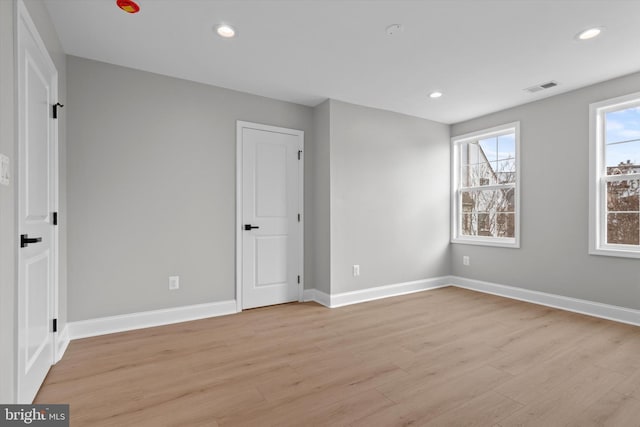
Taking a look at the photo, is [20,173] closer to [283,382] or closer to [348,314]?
[283,382]

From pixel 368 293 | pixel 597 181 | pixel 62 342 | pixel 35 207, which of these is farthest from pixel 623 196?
pixel 62 342

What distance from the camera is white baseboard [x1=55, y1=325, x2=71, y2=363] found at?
7.84 feet

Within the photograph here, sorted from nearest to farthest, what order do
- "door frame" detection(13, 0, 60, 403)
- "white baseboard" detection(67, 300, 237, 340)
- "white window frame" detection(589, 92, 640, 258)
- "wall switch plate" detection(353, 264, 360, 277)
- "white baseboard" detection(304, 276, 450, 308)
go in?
1. "door frame" detection(13, 0, 60, 403)
2. "white baseboard" detection(67, 300, 237, 340)
3. "white window frame" detection(589, 92, 640, 258)
4. "white baseboard" detection(304, 276, 450, 308)
5. "wall switch plate" detection(353, 264, 360, 277)

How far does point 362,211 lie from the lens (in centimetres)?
410

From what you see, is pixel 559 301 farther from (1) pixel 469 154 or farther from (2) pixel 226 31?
(2) pixel 226 31

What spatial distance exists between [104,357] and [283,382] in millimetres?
1490

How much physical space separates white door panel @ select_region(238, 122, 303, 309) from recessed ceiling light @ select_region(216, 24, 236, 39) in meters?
1.21

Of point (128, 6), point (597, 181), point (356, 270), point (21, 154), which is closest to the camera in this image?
point (21, 154)

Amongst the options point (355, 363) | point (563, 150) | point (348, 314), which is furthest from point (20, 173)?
point (563, 150)

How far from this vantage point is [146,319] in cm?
309

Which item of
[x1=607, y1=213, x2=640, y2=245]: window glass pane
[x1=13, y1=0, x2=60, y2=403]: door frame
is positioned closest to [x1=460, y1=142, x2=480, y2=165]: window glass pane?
[x1=607, y1=213, x2=640, y2=245]: window glass pane

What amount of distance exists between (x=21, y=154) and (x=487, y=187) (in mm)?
4967

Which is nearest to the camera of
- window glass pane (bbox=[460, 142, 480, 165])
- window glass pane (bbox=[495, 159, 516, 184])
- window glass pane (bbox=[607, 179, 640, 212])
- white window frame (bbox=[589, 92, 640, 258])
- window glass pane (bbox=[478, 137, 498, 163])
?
window glass pane (bbox=[607, 179, 640, 212])

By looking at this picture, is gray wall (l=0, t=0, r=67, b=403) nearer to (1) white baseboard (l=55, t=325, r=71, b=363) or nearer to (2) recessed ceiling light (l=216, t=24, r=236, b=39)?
(1) white baseboard (l=55, t=325, r=71, b=363)
